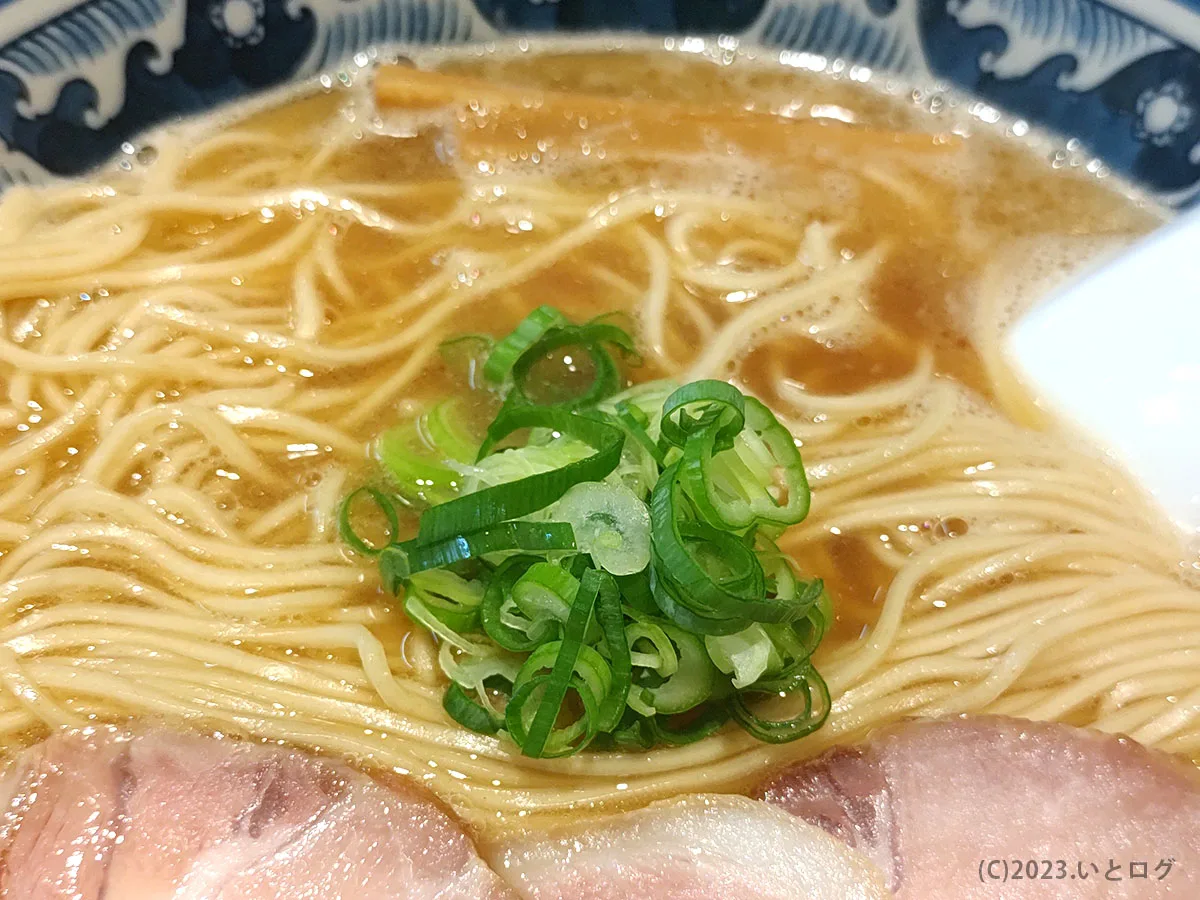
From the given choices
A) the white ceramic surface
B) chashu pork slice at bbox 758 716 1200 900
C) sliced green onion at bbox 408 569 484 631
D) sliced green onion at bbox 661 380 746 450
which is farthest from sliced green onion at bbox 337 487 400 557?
the white ceramic surface

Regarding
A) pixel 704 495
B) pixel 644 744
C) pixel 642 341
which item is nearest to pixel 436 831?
pixel 644 744

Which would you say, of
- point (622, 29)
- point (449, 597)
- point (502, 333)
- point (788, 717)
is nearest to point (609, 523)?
point (449, 597)

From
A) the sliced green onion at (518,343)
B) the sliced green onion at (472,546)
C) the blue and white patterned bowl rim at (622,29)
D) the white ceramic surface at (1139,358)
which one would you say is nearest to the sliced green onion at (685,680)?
the sliced green onion at (472,546)

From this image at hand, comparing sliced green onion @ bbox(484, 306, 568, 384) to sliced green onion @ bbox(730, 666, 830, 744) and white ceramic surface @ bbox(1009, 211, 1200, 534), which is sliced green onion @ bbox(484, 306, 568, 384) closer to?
sliced green onion @ bbox(730, 666, 830, 744)

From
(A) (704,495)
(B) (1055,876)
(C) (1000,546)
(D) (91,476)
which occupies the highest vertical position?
(A) (704,495)

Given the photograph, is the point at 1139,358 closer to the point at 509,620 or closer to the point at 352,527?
the point at 509,620

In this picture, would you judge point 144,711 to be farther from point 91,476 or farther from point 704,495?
point 704,495
